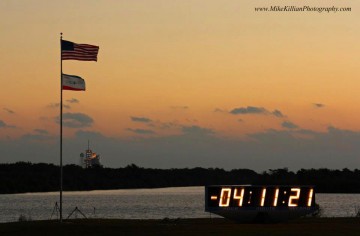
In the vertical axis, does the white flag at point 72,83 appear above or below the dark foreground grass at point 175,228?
above

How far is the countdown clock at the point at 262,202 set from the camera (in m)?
54.3

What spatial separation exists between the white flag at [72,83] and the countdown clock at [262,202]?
35.2 feet

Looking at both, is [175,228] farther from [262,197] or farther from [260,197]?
[262,197]

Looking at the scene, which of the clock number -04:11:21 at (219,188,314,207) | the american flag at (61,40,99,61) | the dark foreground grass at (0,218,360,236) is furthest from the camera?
the american flag at (61,40,99,61)

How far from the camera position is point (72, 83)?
181ft

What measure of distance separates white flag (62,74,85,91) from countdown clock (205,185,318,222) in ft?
35.2

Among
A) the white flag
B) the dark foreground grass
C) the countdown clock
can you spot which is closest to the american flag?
the white flag

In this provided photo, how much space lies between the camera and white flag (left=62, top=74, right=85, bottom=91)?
180ft

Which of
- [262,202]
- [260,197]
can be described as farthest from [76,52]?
[262,202]

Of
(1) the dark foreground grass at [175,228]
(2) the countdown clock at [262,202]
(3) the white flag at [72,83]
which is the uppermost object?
(3) the white flag at [72,83]

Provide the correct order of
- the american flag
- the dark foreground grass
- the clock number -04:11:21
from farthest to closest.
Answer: the american flag → the clock number -04:11:21 → the dark foreground grass

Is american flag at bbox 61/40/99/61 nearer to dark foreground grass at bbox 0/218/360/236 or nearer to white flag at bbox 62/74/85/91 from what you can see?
white flag at bbox 62/74/85/91

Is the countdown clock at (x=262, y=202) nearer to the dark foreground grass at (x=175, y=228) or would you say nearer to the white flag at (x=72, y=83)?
the dark foreground grass at (x=175, y=228)

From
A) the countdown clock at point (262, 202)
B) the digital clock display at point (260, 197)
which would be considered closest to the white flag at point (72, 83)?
the digital clock display at point (260, 197)
